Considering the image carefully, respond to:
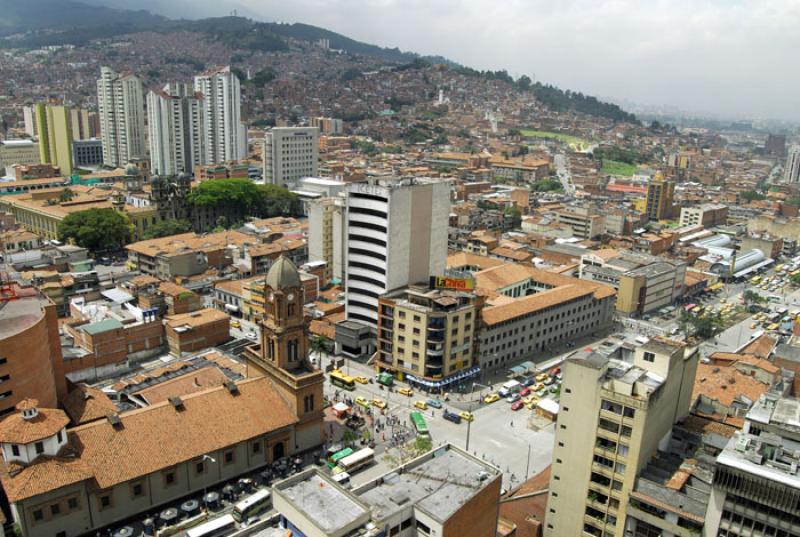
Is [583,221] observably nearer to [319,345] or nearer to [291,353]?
[319,345]

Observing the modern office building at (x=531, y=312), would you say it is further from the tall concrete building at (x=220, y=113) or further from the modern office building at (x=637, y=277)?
the tall concrete building at (x=220, y=113)

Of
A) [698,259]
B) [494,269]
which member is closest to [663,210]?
[698,259]

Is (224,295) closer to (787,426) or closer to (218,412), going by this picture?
(218,412)

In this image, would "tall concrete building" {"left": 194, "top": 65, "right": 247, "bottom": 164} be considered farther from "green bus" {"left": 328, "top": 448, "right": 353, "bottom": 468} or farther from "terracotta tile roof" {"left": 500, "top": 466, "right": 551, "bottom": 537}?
"terracotta tile roof" {"left": 500, "top": 466, "right": 551, "bottom": 537}

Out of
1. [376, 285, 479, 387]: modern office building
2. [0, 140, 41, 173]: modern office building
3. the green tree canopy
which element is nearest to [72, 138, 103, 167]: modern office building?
[0, 140, 41, 173]: modern office building

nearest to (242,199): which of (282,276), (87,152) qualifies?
(87,152)

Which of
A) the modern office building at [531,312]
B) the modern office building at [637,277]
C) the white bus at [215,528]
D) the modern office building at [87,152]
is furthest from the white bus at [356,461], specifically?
the modern office building at [87,152]
